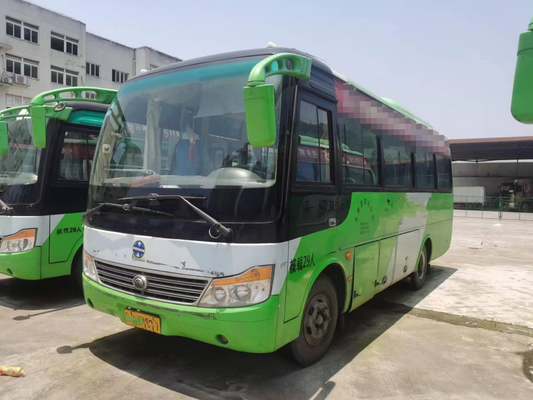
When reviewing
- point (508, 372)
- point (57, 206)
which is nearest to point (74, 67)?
point (57, 206)

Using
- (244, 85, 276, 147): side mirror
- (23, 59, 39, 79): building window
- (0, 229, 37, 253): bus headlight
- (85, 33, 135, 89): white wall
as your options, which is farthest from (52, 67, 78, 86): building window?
(244, 85, 276, 147): side mirror

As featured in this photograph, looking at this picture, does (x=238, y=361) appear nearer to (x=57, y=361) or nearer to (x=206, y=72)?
(x=57, y=361)

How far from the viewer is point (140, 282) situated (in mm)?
3680

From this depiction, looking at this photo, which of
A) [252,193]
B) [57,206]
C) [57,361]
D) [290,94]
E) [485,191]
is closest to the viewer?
[252,193]

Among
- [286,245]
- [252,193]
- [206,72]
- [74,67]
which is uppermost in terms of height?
[74,67]

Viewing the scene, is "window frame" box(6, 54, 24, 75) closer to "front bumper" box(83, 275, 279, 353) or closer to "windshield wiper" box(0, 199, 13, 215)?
"windshield wiper" box(0, 199, 13, 215)

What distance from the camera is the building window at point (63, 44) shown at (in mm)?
33031

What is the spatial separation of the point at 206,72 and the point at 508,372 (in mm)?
4213

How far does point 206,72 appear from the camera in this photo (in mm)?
3881

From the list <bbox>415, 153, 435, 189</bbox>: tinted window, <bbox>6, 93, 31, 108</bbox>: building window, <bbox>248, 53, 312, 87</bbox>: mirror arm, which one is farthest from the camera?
<bbox>6, 93, 31, 108</bbox>: building window

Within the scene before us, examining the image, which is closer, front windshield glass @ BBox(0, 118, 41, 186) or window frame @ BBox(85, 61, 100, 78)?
front windshield glass @ BBox(0, 118, 41, 186)

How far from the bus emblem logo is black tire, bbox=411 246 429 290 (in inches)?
211

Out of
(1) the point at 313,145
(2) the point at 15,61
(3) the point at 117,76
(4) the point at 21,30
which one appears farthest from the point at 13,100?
(1) the point at 313,145

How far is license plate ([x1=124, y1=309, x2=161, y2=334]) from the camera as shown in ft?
12.0
